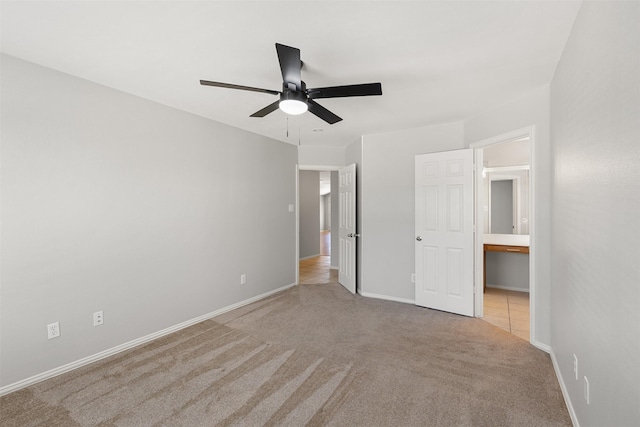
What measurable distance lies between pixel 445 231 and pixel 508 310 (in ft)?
4.31

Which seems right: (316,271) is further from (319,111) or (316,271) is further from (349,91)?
(349,91)

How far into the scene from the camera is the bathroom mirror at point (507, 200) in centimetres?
477

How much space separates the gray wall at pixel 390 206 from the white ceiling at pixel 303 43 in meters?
1.06

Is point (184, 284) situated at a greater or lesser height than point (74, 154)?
lesser

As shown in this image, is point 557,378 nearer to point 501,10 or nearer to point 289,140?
point 501,10

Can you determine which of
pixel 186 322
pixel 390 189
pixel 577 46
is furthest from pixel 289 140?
pixel 577 46

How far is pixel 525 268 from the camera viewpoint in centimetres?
473

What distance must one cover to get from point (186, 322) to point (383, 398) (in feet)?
7.64

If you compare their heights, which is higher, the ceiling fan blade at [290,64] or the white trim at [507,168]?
the ceiling fan blade at [290,64]

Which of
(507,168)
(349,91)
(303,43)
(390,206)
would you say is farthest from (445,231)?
(303,43)

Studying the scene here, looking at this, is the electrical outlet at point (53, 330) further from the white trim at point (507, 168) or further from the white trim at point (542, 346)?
the white trim at point (507, 168)

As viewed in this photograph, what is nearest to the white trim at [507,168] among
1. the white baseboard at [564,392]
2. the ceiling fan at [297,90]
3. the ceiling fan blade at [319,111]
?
the white baseboard at [564,392]

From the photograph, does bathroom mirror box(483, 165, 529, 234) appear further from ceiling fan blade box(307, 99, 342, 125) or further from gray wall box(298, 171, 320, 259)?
gray wall box(298, 171, 320, 259)

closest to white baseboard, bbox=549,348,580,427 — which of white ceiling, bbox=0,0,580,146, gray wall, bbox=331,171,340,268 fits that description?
white ceiling, bbox=0,0,580,146
